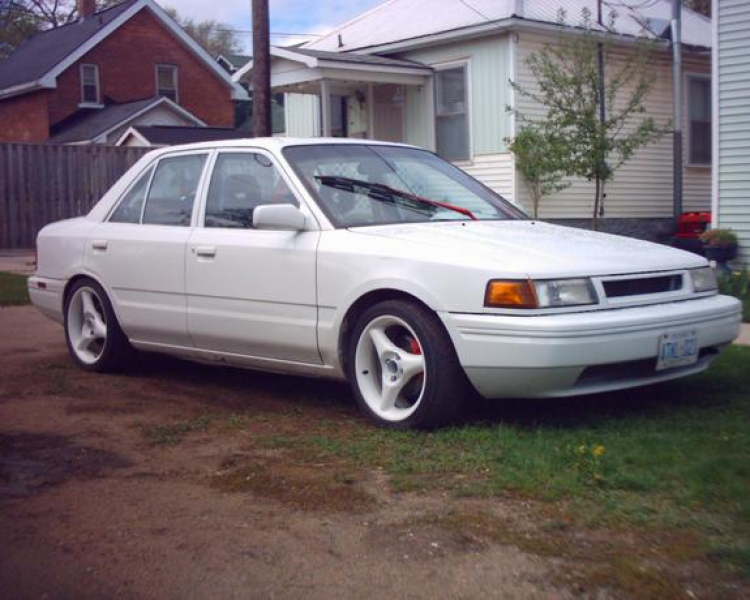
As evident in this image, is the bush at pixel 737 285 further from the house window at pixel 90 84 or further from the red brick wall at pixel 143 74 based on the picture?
the house window at pixel 90 84

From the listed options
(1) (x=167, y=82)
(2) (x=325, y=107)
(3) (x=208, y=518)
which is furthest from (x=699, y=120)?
(1) (x=167, y=82)

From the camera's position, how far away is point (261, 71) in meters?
12.4

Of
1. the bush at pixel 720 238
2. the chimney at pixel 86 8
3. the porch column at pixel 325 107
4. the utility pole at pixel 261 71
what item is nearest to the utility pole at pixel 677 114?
the bush at pixel 720 238

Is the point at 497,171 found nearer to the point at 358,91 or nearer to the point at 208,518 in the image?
the point at 358,91

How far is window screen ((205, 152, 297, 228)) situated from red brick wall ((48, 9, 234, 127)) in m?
24.7

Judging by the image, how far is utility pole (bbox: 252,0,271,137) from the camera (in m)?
12.4

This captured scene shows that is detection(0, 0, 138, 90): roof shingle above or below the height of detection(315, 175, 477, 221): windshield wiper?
above

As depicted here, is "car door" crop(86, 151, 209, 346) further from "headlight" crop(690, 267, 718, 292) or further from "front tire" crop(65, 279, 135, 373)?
"headlight" crop(690, 267, 718, 292)

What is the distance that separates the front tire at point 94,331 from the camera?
22.8 ft

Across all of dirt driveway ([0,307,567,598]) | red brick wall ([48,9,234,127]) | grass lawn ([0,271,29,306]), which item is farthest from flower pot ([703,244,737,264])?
red brick wall ([48,9,234,127])

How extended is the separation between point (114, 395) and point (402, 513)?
119 inches

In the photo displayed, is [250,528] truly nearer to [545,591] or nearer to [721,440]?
[545,591]

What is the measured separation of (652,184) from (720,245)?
5.45 metres

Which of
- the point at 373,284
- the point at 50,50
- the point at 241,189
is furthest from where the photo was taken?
the point at 50,50
